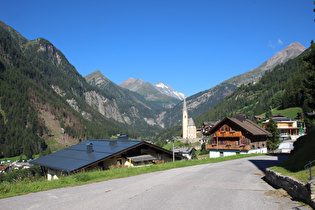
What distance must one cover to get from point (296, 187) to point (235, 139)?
139 feet

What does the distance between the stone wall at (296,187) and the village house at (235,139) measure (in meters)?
37.2

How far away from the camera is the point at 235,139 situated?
168ft

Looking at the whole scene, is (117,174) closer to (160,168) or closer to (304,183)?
(160,168)

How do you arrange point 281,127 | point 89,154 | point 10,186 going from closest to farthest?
point 10,186 < point 89,154 < point 281,127

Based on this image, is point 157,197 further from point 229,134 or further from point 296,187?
point 229,134

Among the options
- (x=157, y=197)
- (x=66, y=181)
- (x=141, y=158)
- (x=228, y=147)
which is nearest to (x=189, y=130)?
(x=228, y=147)

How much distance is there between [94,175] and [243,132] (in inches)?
1558

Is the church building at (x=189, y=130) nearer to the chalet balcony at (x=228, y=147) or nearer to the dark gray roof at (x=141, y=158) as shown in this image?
the chalet balcony at (x=228, y=147)

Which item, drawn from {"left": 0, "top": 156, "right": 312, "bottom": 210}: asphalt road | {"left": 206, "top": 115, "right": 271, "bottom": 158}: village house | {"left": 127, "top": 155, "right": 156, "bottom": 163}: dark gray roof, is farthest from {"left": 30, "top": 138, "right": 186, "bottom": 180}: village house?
{"left": 206, "top": 115, "right": 271, "bottom": 158}: village house

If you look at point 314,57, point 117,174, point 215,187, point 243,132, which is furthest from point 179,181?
point 243,132

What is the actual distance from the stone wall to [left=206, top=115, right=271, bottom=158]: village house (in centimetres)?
3722

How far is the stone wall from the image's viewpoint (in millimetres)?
8984

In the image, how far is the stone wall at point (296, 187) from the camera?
8984 mm

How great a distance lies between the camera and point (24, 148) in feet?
545
